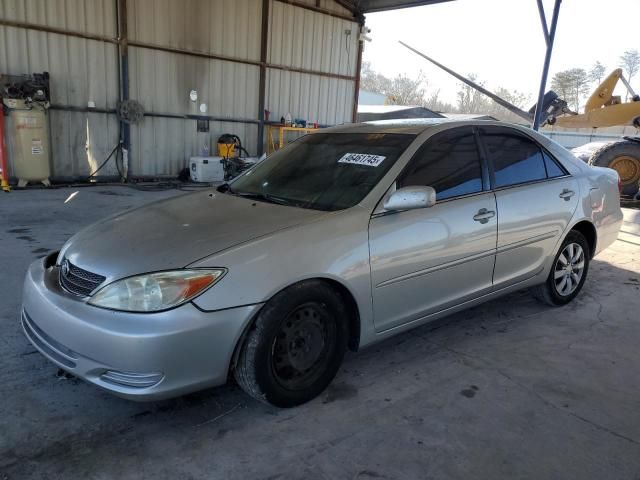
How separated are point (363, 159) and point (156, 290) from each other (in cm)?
148

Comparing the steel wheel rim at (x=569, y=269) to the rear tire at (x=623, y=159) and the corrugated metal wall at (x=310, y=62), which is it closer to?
the rear tire at (x=623, y=159)

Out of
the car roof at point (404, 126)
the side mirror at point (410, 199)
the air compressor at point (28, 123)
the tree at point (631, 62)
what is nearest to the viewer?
the side mirror at point (410, 199)

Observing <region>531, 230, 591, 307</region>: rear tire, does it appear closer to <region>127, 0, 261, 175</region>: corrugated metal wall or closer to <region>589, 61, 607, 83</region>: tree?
<region>127, 0, 261, 175</region>: corrugated metal wall

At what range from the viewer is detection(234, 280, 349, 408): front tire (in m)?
2.27

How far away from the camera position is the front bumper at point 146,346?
205cm

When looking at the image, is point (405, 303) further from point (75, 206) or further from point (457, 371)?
point (75, 206)

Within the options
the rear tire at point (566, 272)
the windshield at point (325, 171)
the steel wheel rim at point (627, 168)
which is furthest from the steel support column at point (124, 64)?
the steel wheel rim at point (627, 168)

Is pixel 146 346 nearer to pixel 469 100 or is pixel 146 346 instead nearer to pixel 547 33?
pixel 547 33

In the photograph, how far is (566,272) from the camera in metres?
4.02

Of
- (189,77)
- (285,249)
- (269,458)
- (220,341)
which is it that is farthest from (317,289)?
(189,77)

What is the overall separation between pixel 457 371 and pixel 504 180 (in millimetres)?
1308

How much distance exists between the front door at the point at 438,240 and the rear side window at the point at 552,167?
77 centimetres

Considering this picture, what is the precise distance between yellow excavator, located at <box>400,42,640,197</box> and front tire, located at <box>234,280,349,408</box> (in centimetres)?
911

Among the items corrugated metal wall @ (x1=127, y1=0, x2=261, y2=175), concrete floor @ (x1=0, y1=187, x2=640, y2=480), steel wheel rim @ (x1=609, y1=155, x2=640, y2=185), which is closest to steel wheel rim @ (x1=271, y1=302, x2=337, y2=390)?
concrete floor @ (x1=0, y1=187, x2=640, y2=480)
